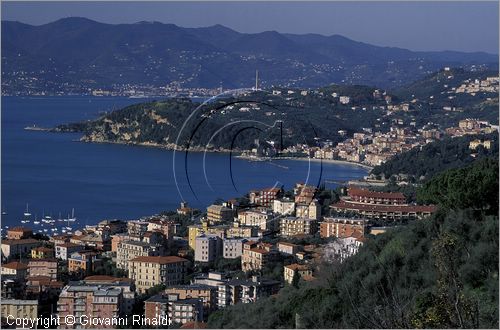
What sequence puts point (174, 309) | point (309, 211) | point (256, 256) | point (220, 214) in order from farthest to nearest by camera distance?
point (220, 214)
point (309, 211)
point (256, 256)
point (174, 309)

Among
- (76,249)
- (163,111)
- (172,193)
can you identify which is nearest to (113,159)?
(163,111)

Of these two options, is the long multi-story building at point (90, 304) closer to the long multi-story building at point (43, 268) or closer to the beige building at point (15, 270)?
the beige building at point (15, 270)

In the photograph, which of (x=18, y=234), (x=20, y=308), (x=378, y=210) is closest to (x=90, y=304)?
(x=20, y=308)

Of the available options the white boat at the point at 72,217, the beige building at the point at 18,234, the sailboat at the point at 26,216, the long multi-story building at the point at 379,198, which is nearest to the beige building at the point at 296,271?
the beige building at the point at 18,234

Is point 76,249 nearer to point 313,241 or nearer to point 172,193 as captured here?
point 313,241

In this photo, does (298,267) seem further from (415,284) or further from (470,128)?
(470,128)

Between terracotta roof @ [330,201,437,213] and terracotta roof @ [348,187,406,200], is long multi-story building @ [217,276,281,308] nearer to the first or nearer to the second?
terracotta roof @ [330,201,437,213]
